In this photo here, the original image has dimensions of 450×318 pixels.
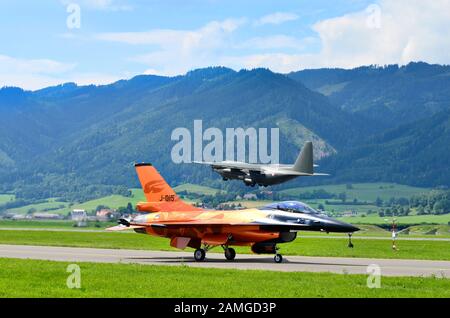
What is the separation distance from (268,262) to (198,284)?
620 inches

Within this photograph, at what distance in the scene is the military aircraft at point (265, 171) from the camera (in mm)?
72688

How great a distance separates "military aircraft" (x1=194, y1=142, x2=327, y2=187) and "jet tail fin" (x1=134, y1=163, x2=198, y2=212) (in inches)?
832

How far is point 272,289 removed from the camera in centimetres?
2755

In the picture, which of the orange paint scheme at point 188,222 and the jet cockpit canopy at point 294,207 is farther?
the orange paint scheme at point 188,222

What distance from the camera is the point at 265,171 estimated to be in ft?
248

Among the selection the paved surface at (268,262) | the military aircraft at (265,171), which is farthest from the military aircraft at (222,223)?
the military aircraft at (265,171)

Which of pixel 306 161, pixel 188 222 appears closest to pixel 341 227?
pixel 188 222

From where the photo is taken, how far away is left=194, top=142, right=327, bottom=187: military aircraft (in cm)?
7269

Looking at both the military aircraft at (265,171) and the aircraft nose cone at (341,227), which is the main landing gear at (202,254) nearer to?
the aircraft nose cone at (341,227)

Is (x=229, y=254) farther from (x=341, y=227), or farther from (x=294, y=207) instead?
(x=341, y=227)

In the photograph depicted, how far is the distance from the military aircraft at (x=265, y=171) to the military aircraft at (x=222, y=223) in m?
21.8

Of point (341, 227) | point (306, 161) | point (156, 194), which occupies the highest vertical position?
point (306, 161)

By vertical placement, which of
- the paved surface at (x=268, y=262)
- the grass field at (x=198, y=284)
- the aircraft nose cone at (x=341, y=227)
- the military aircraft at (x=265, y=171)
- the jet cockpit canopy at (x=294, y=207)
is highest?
the military aircraft at (x=265, y=171)
